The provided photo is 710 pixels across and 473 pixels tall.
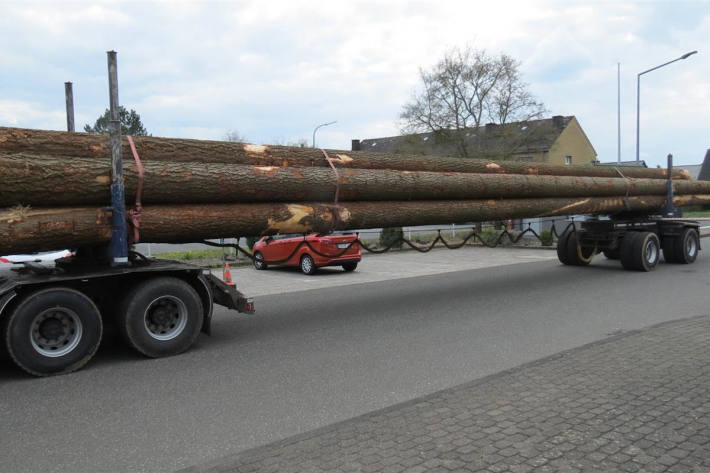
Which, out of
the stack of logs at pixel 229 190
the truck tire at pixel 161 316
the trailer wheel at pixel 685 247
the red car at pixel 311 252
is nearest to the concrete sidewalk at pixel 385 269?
the red car at pixel 311 252

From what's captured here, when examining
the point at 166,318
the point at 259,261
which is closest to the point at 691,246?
the point at 259,261

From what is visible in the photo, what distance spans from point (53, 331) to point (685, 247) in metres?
15.5

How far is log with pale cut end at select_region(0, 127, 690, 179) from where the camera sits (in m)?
6.37

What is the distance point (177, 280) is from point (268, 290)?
5.58 meters

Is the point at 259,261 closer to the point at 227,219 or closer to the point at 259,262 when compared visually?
the point at 259,262

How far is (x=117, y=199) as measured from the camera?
6.54 metres

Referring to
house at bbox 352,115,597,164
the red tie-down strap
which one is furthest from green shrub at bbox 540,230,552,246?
the red tie-down strap

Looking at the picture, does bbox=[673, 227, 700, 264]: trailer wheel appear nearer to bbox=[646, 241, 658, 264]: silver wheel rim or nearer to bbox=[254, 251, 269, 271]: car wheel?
bbox=[646, 241, 658, 264]: silver wheel rim

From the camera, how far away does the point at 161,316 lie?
692 centimetres

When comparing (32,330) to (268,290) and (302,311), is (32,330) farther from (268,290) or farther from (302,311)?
(268,290)

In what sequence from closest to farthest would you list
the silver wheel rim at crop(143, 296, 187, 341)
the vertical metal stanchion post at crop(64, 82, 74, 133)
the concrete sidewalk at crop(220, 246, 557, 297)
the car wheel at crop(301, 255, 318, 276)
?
1. the silver wheel rim at crop(143, 296, 187, 341)
2. the vertical metal stanchion post at crop(64, 82, 74, 133)
3. the concrete sidewalk at crop(220, 246, 557, 297)
4. the car wheel at crop(301, 255, 318, 276)

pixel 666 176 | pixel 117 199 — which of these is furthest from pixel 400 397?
pixel 666 176

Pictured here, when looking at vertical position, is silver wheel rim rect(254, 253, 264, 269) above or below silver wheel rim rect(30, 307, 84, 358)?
below

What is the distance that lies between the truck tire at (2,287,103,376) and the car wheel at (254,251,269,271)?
1030 cm
